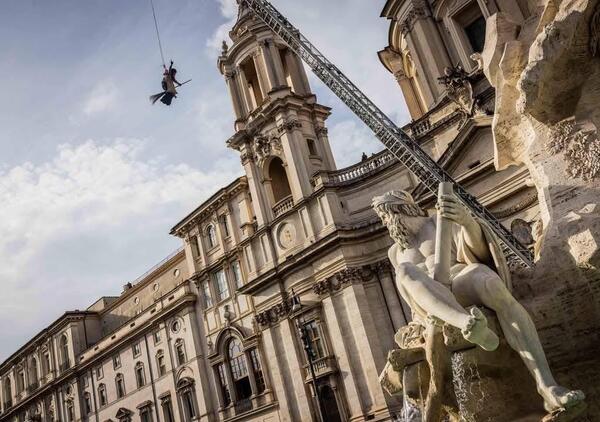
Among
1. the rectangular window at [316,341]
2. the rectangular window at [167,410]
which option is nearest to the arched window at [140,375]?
the rectangular window at [167,410]

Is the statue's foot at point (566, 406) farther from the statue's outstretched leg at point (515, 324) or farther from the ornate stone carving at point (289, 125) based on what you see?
the ornate stone carving at point (289, 125)

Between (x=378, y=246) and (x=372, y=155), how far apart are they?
467cm

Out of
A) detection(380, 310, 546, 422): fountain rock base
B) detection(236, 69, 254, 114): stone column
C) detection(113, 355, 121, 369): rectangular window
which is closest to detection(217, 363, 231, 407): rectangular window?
detection(113, 355, 121, 369): rectangular window

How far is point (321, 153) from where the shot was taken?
29016 mm

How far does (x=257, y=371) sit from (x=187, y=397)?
6.91m

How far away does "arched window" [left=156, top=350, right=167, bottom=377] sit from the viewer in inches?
1350

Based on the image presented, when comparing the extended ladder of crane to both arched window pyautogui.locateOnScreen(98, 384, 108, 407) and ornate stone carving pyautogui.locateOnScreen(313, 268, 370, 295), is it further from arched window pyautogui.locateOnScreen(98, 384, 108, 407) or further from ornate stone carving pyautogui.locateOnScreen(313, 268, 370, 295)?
arched window pyautogui.locateOnScreen(98, 384, 108, 407)

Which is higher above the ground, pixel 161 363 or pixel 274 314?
pixel 161 363

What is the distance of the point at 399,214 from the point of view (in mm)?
5008

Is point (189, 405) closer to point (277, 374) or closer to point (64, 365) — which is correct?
point (277, 374)

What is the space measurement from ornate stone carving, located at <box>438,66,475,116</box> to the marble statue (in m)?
19.0

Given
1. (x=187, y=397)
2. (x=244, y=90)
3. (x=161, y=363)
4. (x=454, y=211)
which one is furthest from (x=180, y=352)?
(x=454, y=211)

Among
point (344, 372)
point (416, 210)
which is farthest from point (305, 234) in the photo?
point (416, 210)

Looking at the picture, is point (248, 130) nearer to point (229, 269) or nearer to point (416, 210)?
point (229, 269)
